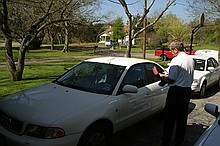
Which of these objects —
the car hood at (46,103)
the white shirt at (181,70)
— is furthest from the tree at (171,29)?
the car hood at (46,103)

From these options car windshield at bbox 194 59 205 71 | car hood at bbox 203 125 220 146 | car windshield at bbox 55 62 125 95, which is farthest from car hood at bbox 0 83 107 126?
car windshield at bbox 194 59 205 71

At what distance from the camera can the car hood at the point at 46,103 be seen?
9.77 ft

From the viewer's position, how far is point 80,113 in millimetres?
3057

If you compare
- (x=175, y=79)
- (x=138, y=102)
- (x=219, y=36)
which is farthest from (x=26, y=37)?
(x=219, y=36)

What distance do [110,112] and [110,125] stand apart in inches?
9.5

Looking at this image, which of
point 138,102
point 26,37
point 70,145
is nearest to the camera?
point 70,145

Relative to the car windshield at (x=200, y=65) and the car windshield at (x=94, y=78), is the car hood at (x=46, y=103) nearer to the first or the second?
the car windshield at (x=94, y=78)

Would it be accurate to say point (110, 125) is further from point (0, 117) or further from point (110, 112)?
point (0, 117)

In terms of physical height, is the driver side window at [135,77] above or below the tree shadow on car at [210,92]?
above

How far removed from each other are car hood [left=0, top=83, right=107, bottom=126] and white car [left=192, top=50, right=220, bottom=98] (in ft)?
16.8

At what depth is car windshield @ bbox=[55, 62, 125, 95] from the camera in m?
3.86

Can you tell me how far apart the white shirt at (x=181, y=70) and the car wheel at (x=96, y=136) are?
1.41 meters

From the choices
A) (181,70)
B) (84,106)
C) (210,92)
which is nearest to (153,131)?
(181,70)

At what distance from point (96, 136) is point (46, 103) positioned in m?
0.88
